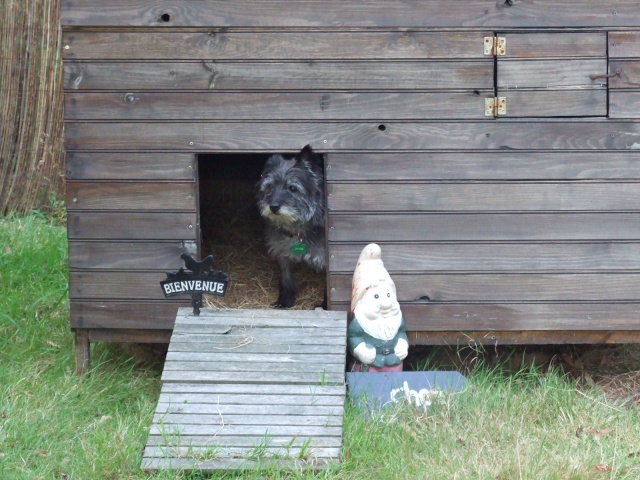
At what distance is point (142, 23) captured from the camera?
222 inches

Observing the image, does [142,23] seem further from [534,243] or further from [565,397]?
[565,397]

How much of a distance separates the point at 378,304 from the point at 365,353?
0.32 metres

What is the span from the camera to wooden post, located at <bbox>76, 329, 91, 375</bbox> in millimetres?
5977

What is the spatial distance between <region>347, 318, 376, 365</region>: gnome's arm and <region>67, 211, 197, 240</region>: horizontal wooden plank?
119cm

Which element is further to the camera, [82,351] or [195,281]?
[82,351]

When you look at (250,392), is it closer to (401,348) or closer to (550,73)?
(401,348)

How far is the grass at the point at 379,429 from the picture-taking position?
4.36 metres

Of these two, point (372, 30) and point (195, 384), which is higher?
point (372, 30)

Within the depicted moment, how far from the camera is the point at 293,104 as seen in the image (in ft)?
18.7

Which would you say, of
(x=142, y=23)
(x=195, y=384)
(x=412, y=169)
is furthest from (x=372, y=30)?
(x=195, y=384)

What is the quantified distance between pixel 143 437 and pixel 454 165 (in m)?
2.56

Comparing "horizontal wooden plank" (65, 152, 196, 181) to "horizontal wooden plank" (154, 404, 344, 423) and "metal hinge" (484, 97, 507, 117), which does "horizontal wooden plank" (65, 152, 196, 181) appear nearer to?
"horizontal wooden plank" (154, 404, 344, 423)

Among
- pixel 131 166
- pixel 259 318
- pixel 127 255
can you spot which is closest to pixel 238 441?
pixel 259 318

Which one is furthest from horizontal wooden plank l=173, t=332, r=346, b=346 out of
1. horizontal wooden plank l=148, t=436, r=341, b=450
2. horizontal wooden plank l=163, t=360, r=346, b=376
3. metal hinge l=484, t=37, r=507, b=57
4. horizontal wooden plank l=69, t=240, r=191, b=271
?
metal hinge l=484, t=37, r=507, b=57
